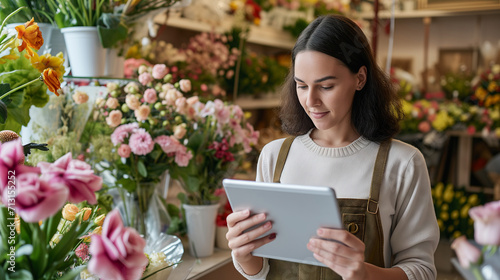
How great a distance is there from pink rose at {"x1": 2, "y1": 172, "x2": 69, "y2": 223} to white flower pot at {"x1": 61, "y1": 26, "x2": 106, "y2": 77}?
0.86 metres

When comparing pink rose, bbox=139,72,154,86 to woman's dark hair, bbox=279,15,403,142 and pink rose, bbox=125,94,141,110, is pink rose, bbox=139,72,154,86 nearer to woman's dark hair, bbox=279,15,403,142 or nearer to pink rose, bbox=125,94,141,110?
pink rose, bbox=125,94,141,110

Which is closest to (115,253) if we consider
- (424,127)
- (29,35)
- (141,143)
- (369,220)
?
(29,35)

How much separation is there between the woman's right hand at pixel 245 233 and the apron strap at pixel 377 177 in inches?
10.1

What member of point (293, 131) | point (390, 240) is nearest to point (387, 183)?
point (390, 240)

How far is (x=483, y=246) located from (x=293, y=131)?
29.0 inches

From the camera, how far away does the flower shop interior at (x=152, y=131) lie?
62cm

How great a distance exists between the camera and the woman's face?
3.31 ft

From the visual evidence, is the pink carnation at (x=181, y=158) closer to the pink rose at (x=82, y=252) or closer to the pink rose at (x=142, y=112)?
the pink rose at (x=142, y=112)

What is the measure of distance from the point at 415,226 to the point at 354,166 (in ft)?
0.61

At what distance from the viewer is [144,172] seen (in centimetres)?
140

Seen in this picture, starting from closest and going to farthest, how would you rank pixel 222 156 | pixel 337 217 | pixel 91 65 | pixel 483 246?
pixel 483 246 < pixel 337 217 < pixel 91 65 < pixel 222 156

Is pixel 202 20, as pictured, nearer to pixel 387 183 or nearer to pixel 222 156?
pixel 222 156

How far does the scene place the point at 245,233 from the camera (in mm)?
945

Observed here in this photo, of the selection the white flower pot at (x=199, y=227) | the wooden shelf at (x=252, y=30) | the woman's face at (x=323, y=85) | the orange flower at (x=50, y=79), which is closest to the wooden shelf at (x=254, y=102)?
the wooden shelf at (x=252, y=30)
